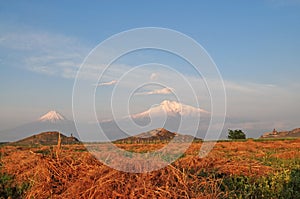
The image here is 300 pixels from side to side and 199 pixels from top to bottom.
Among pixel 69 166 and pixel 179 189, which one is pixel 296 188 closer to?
pixel 179 189

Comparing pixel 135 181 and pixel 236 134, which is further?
pixel 236 134

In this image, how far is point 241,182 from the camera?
5746mm

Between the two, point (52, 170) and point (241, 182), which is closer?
point (52, 170)

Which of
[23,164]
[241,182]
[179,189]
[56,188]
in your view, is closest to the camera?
[179,189]

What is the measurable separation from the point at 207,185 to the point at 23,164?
3935 millimetres

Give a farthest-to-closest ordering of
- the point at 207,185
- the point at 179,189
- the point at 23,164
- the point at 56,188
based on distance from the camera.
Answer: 1. the point at 23,164
2. the point at 56,188
3. the point at 207,185
4. the point at 179,189

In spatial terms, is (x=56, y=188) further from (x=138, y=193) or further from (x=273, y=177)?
(x=273, y=177)

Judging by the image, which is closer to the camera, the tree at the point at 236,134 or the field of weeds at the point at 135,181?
the field of weeds at the point at 135,181

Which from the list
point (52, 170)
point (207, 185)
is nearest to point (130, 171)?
point (207, 185)

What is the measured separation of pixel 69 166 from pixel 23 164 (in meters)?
2.53

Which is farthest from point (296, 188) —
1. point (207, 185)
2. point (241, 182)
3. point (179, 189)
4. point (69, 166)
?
point (69, 166)

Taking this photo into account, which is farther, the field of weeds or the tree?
the tree

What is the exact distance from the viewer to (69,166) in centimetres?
455

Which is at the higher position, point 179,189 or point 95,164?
point 95,164
